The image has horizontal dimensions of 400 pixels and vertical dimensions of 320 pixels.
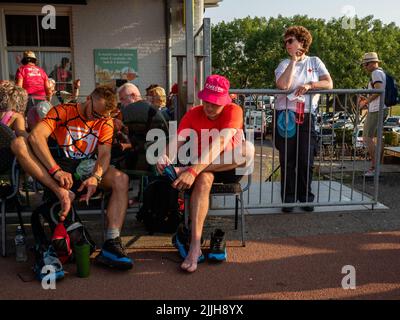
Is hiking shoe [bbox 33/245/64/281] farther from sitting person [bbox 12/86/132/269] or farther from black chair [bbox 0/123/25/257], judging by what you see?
black chair [bbox 0/123/25/257]

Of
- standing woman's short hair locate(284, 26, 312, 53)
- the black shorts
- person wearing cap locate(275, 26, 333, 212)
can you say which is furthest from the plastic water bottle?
standing woman's short hair locate(284, 26, 312, 53)

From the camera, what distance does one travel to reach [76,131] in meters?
3.82

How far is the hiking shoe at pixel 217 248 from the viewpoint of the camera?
11.9ft

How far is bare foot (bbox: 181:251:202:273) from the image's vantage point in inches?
136

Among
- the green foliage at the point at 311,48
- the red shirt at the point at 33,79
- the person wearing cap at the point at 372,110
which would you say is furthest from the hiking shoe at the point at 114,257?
the green foliage at the point at 311,48

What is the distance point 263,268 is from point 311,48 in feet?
160

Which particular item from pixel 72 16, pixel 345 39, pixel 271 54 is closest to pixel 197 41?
pixel 72 16

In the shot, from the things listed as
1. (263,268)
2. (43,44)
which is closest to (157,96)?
(263,268)

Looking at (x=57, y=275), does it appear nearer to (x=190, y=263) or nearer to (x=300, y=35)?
(x=190, y=263)

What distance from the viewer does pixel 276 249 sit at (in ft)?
12.9

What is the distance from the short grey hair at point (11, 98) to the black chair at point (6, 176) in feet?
1.18

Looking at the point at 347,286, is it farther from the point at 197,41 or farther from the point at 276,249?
the point at 197,41

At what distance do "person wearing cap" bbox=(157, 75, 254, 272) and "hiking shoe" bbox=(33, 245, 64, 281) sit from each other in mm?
971
